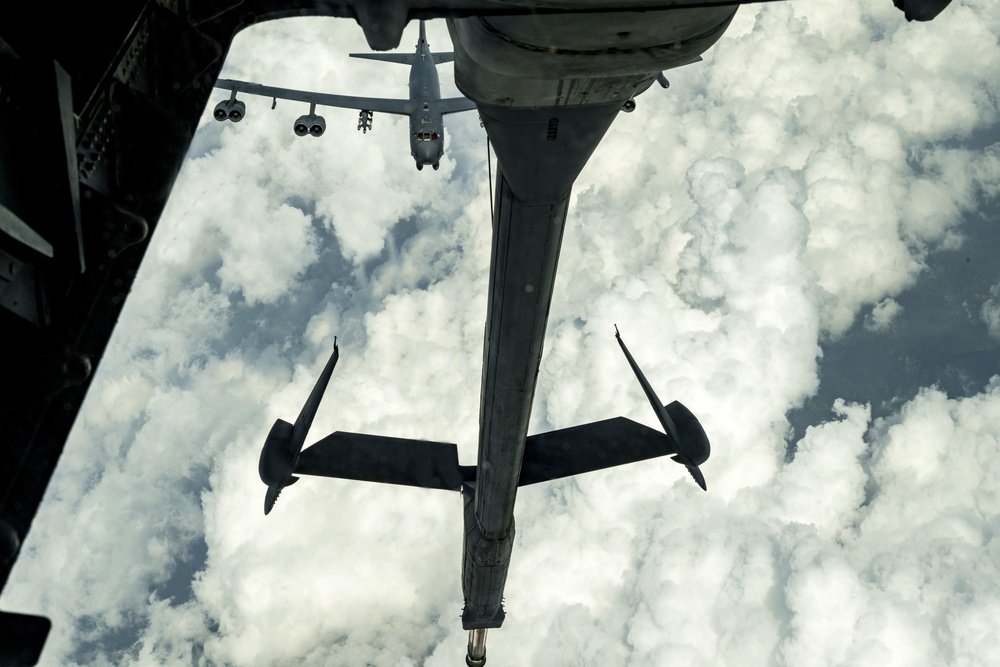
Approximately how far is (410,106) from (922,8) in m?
38.6

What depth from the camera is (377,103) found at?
4134cm

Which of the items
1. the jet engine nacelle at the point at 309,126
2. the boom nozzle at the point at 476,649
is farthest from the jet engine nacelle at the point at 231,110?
the boom nozzle at the point at 476,649

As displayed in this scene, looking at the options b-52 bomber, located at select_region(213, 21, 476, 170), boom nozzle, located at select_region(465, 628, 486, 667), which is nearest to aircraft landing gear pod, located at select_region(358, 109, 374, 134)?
b-52 bomber, located at select_region(213, 21, 476, 170)

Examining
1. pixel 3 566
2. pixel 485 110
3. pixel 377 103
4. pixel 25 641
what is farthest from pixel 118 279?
pixel 377 103

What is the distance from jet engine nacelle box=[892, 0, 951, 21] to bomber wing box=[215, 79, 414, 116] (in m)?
36.2

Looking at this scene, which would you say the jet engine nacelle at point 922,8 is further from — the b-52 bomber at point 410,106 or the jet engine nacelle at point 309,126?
the jet engine nacelle at point 309,126

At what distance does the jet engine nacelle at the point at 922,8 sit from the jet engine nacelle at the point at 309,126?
34355 millimetres

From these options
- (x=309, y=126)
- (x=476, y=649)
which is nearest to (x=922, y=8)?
(x=476, y=649)

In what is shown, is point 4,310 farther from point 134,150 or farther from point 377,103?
point 377,103

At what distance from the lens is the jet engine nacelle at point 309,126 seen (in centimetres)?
3569

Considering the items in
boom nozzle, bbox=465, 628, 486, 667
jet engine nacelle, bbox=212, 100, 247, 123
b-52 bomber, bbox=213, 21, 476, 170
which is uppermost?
jet engine nacelle, bbox=212, 100, 247, 123

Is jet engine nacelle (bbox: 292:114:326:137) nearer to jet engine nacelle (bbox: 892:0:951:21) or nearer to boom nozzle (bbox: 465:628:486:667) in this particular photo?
boom nozzle (bbox: 465:628:486:667)

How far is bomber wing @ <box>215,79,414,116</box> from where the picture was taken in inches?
1431

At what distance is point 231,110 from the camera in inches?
1260
